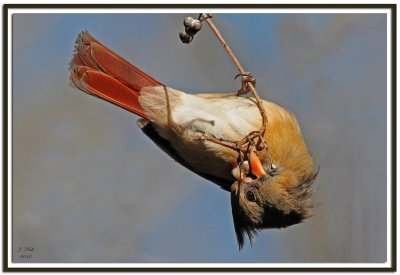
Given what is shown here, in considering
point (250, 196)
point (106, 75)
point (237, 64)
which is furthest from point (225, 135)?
point (106, 75)

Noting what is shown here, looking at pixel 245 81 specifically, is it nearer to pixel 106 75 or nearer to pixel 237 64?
pixel 237 64

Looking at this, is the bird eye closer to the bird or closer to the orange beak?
the bird

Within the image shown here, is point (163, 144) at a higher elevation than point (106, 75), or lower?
lower

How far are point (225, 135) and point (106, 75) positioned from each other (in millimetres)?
768

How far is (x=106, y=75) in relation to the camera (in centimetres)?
441

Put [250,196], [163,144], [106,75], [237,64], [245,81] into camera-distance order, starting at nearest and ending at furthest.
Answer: [237,64]
[245,81]
[250,196]
[106,75]
[163,144]

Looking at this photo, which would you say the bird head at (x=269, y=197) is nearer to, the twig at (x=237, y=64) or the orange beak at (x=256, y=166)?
the orange beak at (x=256, y=166)

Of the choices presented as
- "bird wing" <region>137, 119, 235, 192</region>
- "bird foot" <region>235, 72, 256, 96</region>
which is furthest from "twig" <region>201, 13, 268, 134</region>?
"bird wing" <region>137, 119, 235, 192</region>

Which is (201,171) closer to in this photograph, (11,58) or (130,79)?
(130,79)

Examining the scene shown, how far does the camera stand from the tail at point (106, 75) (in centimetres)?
436

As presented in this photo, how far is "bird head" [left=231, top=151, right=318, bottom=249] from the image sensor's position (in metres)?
4.23
